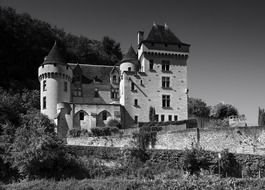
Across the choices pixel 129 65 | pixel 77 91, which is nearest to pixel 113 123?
pixel 77 91

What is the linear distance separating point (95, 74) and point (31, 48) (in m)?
17.2

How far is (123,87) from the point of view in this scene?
41.8 metres

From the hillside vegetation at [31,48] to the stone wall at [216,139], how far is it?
88.4ft

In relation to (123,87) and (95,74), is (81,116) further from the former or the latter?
(95,74)

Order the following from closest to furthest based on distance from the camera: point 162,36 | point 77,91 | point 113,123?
point 113,123, point 77,91, point 162,36

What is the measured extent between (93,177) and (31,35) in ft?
143

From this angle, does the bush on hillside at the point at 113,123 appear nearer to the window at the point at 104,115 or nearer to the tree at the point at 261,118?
the window at the point at 104,115

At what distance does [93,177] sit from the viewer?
21.7 m

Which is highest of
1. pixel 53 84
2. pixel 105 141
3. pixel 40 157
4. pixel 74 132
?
pixel 53 84

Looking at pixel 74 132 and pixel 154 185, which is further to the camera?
pixel 74 132

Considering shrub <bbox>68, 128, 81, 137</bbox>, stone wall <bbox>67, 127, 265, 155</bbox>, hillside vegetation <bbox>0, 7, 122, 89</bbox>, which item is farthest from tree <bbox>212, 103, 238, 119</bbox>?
stone wall <bbox>67, 127, 265, 155</bbox>

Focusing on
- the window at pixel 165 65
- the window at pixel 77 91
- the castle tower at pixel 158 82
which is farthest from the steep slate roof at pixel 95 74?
the window at pixel 165 65

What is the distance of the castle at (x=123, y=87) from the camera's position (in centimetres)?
3956

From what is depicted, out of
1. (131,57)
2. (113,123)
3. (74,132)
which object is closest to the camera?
(74,132)
